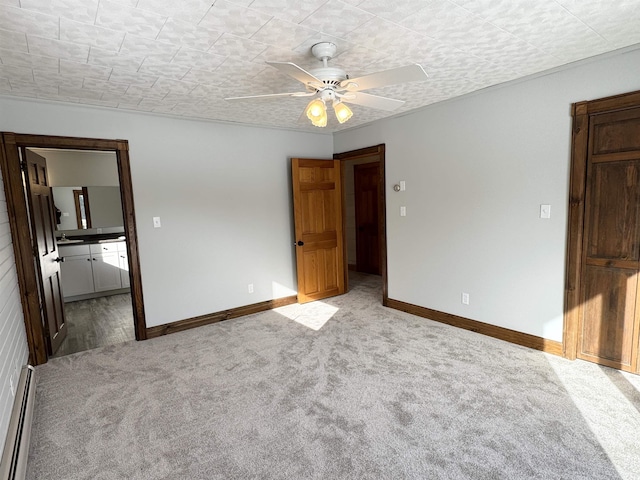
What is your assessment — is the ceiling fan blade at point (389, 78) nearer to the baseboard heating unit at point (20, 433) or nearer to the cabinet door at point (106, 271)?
the baseboard heating unit at point (20, 433)

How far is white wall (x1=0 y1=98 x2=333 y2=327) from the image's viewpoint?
11.4 ft

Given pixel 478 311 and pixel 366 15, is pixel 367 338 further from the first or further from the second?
pixel 366 15

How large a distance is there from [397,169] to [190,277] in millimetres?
2799

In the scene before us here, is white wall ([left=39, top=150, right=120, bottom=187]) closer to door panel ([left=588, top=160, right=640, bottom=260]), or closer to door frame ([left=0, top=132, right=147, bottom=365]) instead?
door frame ([left=0, top=132, right=147, bottom=365])

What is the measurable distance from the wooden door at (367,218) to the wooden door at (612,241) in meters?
3.88

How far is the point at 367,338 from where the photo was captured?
3.54 meters

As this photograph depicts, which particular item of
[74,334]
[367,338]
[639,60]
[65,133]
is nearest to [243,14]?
[65,133]

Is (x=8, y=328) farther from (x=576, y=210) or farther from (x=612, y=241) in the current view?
(x=612, y=241)

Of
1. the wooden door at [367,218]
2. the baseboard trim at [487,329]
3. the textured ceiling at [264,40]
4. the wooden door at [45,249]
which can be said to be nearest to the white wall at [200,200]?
the textured ceiling at [264,40]

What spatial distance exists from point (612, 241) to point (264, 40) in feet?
9.60

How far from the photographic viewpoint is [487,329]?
3486 millimetres

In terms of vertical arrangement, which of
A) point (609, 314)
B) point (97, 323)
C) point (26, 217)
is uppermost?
point (26, 217)

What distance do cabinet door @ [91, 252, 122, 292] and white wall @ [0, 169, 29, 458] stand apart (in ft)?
8.46

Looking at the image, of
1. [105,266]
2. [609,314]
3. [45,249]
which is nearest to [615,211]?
[609,314]
